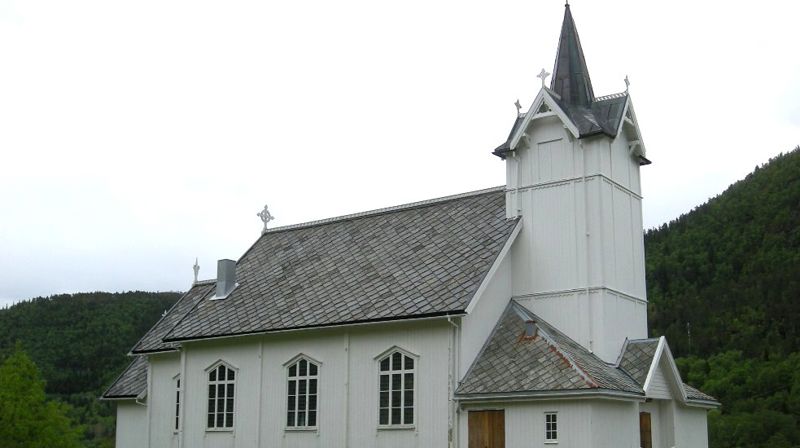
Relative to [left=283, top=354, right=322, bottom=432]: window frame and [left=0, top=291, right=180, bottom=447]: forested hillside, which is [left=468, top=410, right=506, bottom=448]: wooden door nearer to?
[left=283, top=354, right=322, bottom=432]: window frame

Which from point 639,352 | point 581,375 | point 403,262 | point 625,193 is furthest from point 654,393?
point 403,262

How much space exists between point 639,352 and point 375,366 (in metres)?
7.80

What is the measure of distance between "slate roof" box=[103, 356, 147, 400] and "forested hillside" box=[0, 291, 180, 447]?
47.6m

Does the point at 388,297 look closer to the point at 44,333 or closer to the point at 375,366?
the point at 375,366

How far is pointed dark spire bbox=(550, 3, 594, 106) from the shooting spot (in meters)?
31.6

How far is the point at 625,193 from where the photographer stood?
30609mm

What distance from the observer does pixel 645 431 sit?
91.1 ft

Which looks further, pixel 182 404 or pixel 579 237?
pixel 182 404

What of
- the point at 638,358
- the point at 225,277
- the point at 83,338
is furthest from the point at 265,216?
the point at 83,338

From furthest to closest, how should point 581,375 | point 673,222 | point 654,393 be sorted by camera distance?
1. point 673,222
2. point 654,393
3. point 581,375

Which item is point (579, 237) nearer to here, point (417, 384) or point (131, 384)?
point (417, 384)

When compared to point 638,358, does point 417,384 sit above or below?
below

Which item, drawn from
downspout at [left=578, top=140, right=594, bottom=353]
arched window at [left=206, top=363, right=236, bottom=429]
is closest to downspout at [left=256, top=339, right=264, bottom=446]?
arched window at [left=206, top=363, right=236, bottom=429]

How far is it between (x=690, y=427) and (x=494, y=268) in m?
8.07
